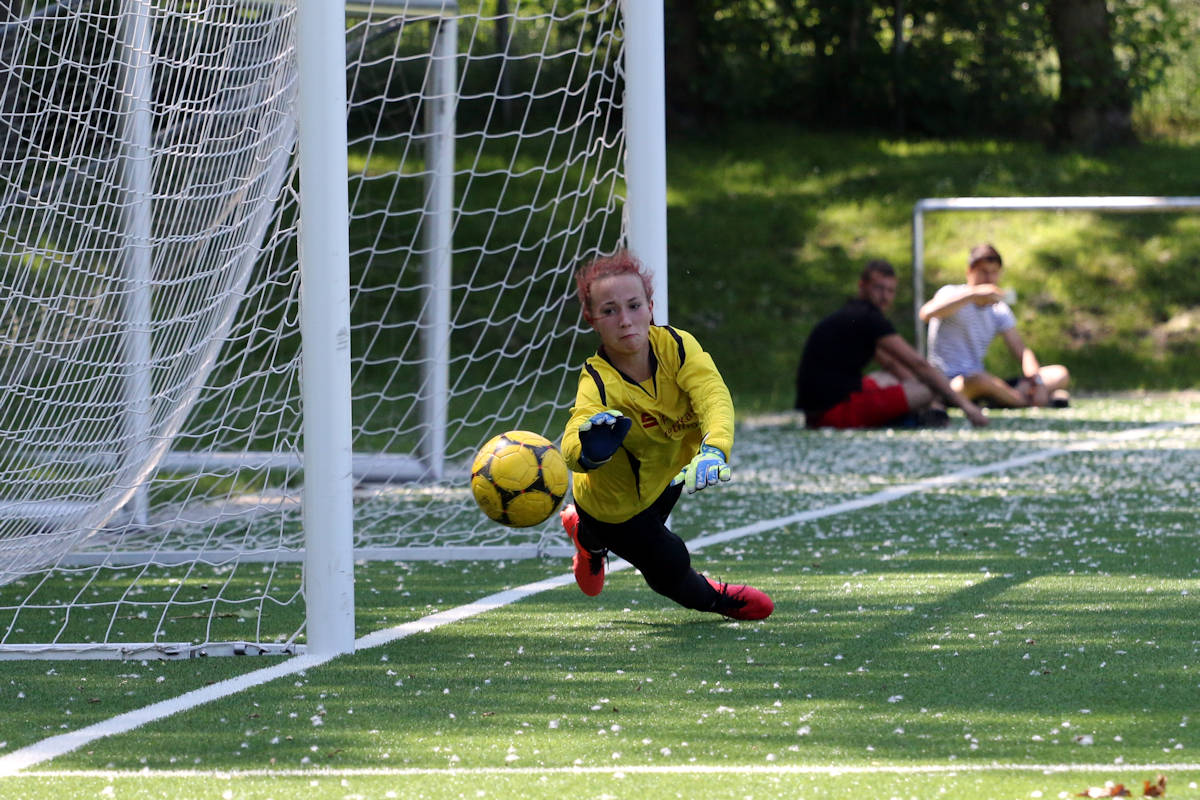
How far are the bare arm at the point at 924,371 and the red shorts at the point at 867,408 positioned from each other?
29cm

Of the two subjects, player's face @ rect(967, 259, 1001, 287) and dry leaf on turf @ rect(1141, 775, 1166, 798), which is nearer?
dry leaf on turf @ rect(1141, 775, 1166, 798)

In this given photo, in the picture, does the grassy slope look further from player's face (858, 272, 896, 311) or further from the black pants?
the black pants

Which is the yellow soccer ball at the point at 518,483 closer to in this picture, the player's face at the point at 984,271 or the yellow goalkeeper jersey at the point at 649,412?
the yellow goalkeeper jersey at the point at 649,412

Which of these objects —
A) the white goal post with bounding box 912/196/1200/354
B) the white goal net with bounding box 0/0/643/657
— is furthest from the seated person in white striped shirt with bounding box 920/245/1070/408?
the white goal net with bounding box 0/0/643/657

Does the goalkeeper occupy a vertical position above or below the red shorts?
above

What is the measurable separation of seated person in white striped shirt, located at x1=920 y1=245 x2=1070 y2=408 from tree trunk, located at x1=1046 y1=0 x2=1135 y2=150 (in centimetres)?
888

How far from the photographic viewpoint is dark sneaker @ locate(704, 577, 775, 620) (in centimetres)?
530

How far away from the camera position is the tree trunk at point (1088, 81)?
21.5 meters

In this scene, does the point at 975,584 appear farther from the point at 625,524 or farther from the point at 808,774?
the point at 808,774

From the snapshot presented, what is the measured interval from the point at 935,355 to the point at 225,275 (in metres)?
8.95

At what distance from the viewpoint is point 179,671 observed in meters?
4.74

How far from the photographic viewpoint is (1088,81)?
2148 centimetres

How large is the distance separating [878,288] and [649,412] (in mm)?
7332

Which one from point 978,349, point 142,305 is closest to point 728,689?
point 142,305
